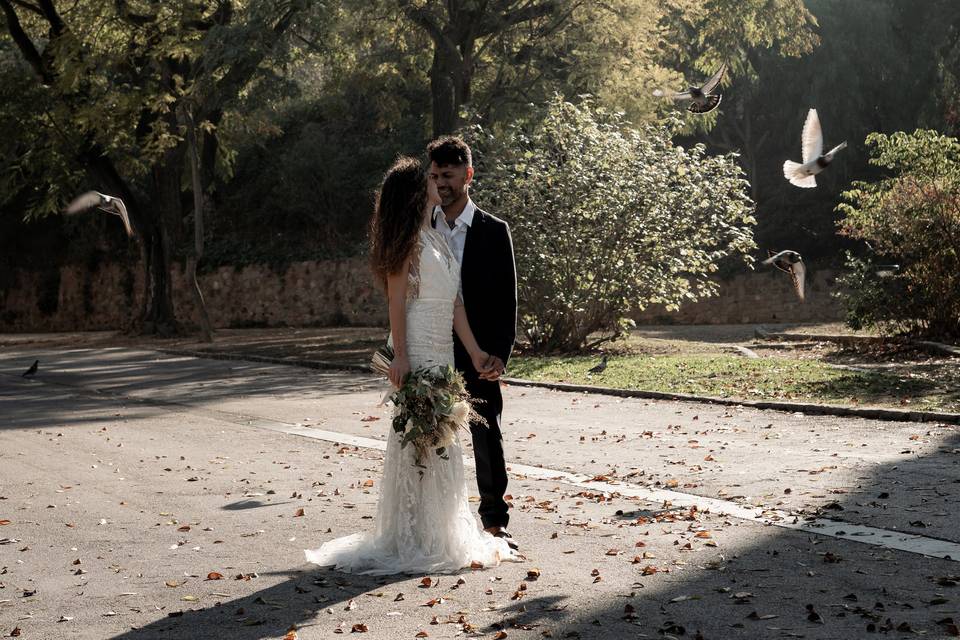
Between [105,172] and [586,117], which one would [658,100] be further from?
[105,172]

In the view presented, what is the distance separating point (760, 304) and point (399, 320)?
95.8ft

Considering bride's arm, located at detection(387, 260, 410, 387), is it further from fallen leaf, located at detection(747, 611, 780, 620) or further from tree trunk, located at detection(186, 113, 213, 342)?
tree trunk, located at detection(186, 113, 213, 342)

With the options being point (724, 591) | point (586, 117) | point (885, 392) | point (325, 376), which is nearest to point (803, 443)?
point (885, 392)

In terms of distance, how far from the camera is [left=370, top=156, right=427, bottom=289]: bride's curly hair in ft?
19.5

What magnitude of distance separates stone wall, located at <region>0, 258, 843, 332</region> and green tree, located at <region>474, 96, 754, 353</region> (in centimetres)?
1228

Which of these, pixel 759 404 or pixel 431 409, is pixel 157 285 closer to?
pixel 759 404

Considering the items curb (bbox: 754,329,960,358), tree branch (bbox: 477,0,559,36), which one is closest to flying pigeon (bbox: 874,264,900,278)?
curb (bbox: 754,329,960,358)

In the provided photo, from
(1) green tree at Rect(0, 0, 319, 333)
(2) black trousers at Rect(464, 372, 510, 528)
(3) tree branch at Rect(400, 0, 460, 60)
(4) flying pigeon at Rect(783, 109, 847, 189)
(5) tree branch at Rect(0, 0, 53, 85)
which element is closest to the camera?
(2) black trousers at Rect(464, 372, 510, 528)

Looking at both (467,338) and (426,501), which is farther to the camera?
(467,338)

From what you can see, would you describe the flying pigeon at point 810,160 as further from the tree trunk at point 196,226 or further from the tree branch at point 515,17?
the tree trunk at point 196,226

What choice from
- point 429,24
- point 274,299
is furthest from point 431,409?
point 274,299

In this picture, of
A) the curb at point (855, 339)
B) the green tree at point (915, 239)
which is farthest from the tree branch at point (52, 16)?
the green tree at point (915, 239)

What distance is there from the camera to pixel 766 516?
23.4ft

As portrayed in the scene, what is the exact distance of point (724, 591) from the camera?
546cm
